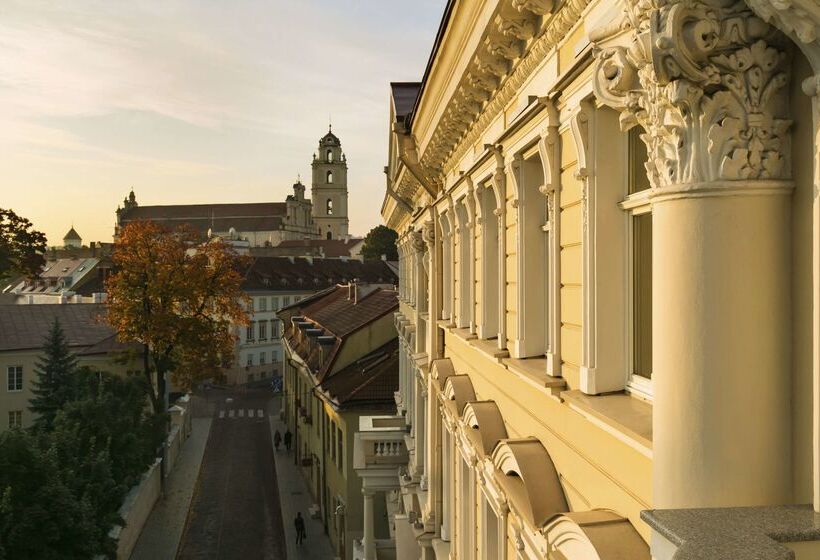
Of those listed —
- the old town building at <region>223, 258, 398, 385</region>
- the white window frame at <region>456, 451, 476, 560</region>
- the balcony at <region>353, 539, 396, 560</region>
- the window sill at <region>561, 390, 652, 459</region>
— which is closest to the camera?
the window sill at <region>561, 390, 652, 459</region>

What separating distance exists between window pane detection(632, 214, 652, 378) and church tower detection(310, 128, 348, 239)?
143m

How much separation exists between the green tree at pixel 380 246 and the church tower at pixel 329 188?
149 ft

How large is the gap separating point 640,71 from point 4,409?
4420cm

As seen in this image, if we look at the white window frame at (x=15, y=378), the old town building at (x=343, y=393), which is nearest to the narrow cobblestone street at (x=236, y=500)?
the old town building at (x=343, y=393)

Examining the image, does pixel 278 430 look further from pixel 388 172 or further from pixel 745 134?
pixel 745 134

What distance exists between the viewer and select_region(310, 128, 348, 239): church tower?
146m

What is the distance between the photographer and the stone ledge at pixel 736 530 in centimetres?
248

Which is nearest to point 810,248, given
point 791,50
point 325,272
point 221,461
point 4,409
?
point 791,50

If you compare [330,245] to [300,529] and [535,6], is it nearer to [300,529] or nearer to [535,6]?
[300,529]

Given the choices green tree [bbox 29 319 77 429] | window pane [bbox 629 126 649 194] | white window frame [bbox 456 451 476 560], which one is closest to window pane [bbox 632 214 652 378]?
window pane [bbox 629 126 649 194]

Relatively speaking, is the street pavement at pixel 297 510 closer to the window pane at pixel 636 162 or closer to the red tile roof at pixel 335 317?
the red tile roof at pixel 335 317

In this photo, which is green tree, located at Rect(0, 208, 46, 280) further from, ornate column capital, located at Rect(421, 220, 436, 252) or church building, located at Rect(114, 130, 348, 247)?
church building, located at Rect(114, 130, 348, 247)

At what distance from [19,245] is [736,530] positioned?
174 ft

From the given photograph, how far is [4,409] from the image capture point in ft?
135
